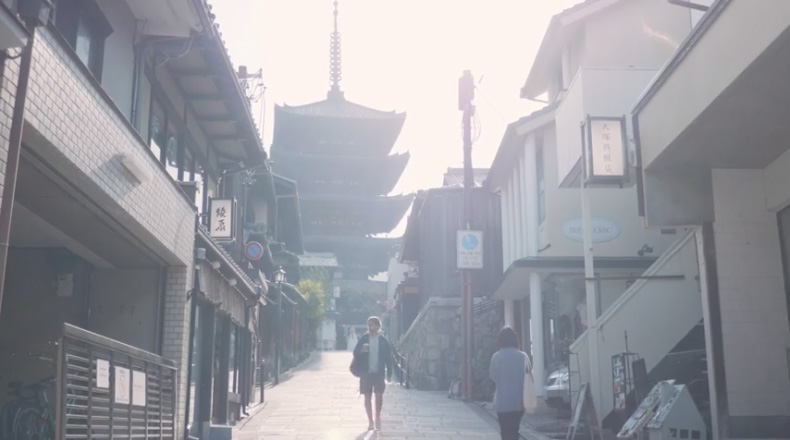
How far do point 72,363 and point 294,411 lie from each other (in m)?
10.8

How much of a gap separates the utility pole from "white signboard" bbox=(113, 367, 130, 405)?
14.7 metres

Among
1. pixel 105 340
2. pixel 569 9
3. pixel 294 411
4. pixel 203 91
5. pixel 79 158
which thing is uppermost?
pixel 569 9

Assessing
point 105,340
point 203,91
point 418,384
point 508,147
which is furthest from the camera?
point 418,384

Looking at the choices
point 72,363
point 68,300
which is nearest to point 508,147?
point 68,300

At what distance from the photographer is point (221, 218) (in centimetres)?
1566

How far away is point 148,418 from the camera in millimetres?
8828

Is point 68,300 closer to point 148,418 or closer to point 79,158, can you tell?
point 148,418

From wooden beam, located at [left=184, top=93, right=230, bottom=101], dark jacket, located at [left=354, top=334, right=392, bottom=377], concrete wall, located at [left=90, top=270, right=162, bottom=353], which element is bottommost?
dark jacket, located at [left=354, top=334, right=392, bottom=377]

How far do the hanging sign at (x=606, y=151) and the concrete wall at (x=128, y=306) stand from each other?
6.03 meters

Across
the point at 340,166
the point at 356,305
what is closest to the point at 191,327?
the point at 340,166

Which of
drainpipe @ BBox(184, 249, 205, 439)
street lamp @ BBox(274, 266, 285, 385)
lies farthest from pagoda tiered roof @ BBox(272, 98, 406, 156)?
drainpipe @ BBox(184, 249, 205, 439)

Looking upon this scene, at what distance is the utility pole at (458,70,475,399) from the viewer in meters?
22.2

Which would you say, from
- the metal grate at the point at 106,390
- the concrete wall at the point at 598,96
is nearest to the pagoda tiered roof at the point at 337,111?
the concrete wall at the point at 598,96

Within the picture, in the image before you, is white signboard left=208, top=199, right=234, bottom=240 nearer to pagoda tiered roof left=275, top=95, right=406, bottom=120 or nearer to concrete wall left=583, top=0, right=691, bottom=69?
concrete wall left=583, top=0, right=691, bottom=69
